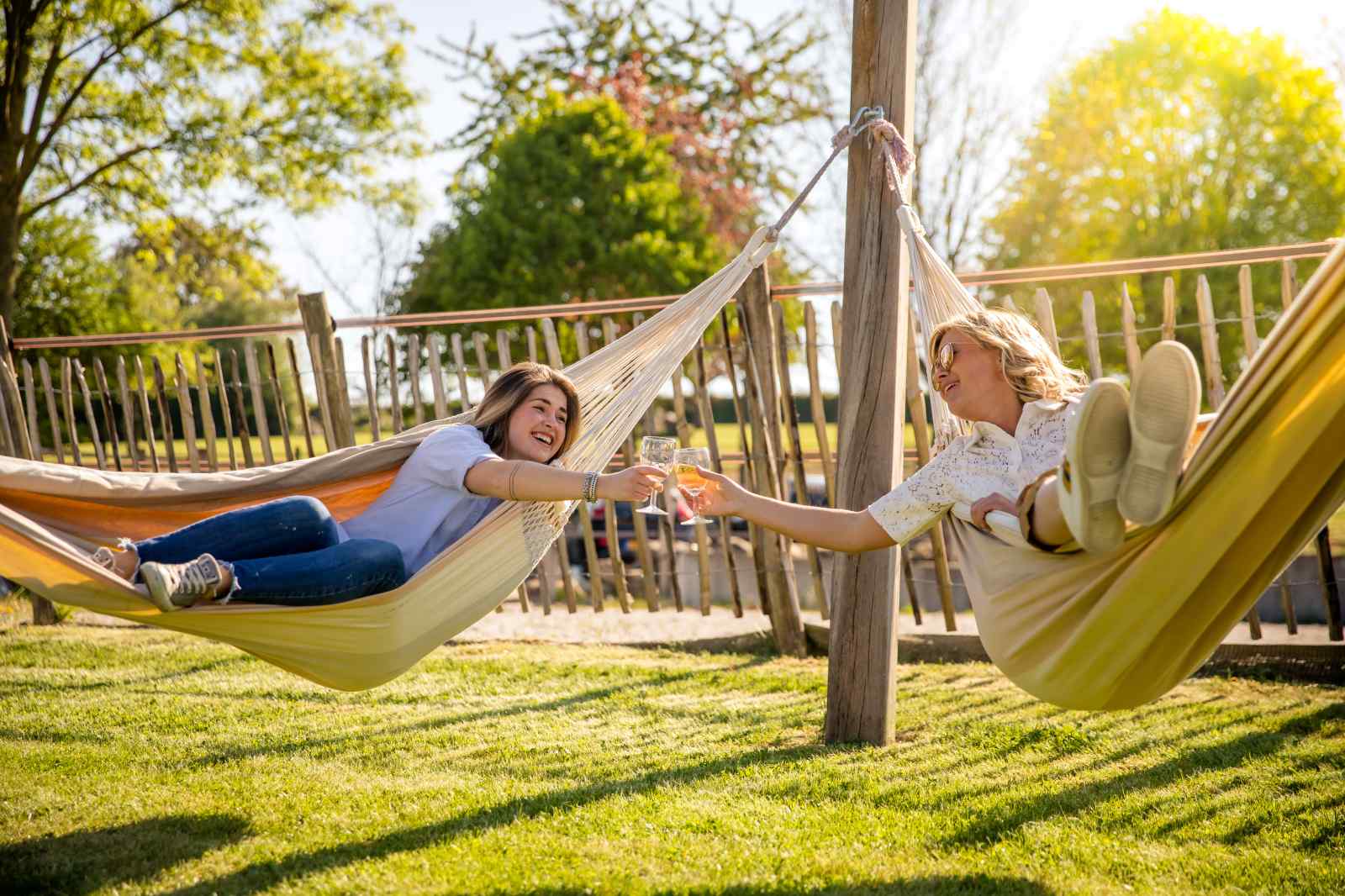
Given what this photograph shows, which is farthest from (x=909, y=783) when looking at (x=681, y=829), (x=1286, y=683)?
(x=1286, y=683)

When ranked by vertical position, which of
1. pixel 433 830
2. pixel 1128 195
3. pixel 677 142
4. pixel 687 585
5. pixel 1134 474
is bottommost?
pixel 687 585

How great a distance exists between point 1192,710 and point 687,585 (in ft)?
17.8

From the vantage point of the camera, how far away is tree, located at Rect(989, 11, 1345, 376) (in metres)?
11.7

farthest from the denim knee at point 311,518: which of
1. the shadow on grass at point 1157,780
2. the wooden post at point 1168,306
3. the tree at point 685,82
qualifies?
the tree at point 685,82

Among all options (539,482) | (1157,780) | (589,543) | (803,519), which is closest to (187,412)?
(589,543)

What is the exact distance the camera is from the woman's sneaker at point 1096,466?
1.62 metres

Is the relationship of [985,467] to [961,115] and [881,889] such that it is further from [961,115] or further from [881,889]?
[961,115]

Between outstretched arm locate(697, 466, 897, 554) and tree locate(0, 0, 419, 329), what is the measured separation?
7943 millimetres

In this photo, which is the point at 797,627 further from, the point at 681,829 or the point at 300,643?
the point at 300,643

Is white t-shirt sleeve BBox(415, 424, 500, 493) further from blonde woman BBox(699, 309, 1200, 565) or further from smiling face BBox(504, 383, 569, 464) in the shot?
blonde woman BBox(699, 309, 1200, 565)

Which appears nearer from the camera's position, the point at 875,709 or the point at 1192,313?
the point at 875,709

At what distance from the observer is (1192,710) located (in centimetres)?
334

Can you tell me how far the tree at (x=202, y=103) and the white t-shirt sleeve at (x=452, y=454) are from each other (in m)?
7.25

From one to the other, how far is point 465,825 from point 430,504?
736 mm
